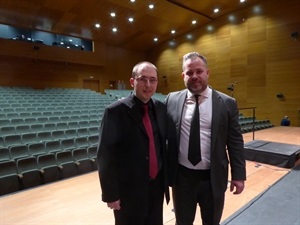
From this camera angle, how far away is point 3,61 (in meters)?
7.58

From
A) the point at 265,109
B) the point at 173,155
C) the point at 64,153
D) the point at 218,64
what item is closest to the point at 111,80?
the point at 218,64

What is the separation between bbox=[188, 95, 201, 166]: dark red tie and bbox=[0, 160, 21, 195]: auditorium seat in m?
1.76

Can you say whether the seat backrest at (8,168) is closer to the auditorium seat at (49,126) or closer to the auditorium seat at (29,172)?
the auditorium seat at (29,172)

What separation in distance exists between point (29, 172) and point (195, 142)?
5.87 feet

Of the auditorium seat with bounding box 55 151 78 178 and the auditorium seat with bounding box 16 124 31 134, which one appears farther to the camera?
the auditorium seat with bounding box 16 124 31 134

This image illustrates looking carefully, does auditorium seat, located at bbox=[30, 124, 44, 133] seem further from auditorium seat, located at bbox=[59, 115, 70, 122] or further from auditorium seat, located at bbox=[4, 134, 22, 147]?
auditorium seat, located at bbox=[59, 115, 70, 122]

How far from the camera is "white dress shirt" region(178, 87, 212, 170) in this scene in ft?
3.28

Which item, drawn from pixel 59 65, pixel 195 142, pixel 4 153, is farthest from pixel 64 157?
pixel 59 65

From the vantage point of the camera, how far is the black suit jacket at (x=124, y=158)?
0.87m

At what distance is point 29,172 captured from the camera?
2137 millimetres

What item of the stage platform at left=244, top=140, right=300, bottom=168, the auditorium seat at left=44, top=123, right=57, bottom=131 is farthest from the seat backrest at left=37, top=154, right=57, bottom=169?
the stage platform at left=244, top=140, right=300, bottom=168

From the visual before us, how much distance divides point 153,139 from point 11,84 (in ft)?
27.5

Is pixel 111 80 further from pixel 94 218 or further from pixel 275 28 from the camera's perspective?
pixel 94 218

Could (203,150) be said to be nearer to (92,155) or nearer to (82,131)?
(92,155)
